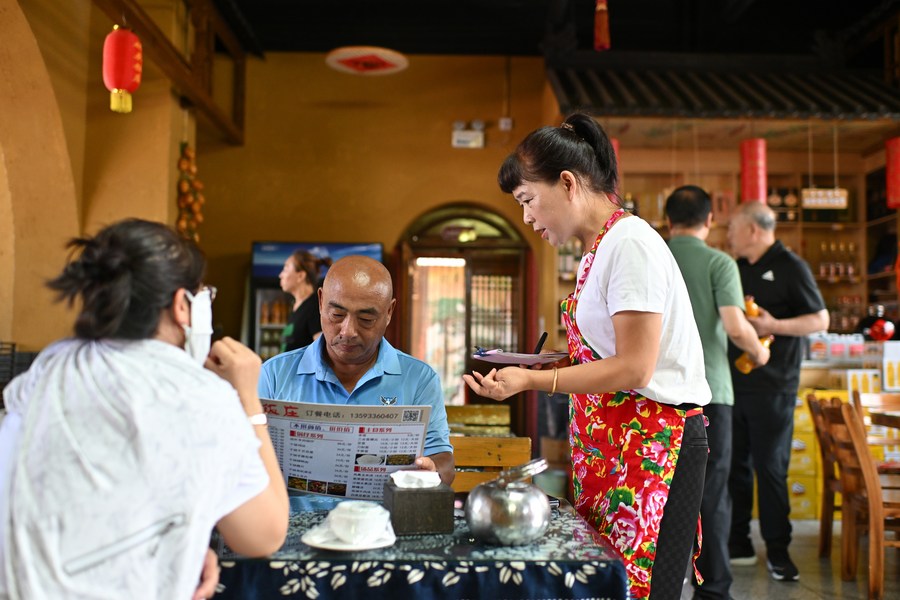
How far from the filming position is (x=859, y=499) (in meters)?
4.20

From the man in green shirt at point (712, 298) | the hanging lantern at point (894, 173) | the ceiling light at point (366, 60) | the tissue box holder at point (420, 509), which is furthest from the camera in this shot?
the ceiling light at point (366, 60)

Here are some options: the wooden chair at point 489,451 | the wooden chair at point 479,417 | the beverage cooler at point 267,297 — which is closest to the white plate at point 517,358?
the wooden chair at point 489,451

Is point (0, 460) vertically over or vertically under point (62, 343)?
under

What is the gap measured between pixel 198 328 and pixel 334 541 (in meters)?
0.50

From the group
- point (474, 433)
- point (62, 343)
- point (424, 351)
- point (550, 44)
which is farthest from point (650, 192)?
point (62, 343)

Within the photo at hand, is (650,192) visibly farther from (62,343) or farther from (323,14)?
(62,343)

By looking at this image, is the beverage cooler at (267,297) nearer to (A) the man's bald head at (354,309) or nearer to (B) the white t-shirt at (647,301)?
(A) the man's bald head at (354,309)

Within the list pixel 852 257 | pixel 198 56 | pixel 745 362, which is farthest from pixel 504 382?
pixel 852 257

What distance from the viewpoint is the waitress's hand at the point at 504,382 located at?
1806 millimetres

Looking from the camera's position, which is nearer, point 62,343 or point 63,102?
point 62,343

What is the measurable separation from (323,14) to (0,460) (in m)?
7.91

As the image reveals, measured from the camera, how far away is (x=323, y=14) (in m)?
8.48

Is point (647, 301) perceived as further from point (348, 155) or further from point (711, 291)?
point (348, 155)

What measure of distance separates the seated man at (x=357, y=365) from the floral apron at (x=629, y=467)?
0.46 meters
